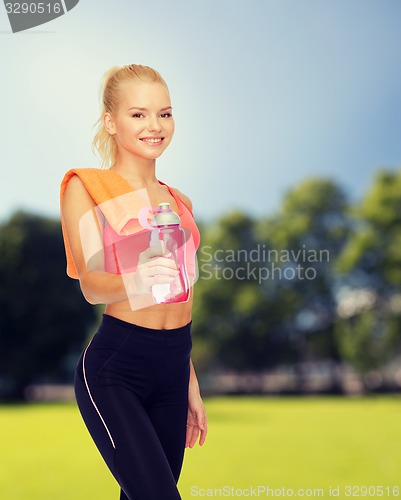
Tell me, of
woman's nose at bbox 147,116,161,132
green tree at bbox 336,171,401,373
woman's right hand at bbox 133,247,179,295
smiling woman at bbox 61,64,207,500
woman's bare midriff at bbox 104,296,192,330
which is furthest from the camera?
green tree at bbox 336,171,401,373

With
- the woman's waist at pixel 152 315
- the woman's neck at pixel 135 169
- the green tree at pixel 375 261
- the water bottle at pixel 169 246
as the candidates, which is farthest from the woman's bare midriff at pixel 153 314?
the green tree at pixel 375 261

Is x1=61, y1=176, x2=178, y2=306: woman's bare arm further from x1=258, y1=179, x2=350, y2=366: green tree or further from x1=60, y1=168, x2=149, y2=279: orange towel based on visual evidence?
x1=258, y1=179, x2=350, y2=366: green tree

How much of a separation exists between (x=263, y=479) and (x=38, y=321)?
21.3m

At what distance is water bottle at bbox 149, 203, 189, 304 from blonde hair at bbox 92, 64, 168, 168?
604mm

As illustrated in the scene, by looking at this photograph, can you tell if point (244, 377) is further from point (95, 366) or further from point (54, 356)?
point (95, 366)

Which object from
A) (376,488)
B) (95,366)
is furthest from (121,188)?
(376,488)

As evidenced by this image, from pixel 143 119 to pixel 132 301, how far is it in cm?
83

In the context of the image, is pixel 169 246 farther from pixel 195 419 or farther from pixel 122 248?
pixel 195 419

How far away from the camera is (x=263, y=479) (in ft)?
33.3

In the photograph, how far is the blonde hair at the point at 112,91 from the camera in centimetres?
301

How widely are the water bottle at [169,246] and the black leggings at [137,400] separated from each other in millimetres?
232

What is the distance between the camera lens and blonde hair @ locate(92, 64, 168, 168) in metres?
3.01

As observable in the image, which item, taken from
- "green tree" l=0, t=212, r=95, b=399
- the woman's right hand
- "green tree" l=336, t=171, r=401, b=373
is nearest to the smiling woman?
the woman's right hand

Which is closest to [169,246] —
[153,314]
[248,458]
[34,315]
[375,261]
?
[153,314]
